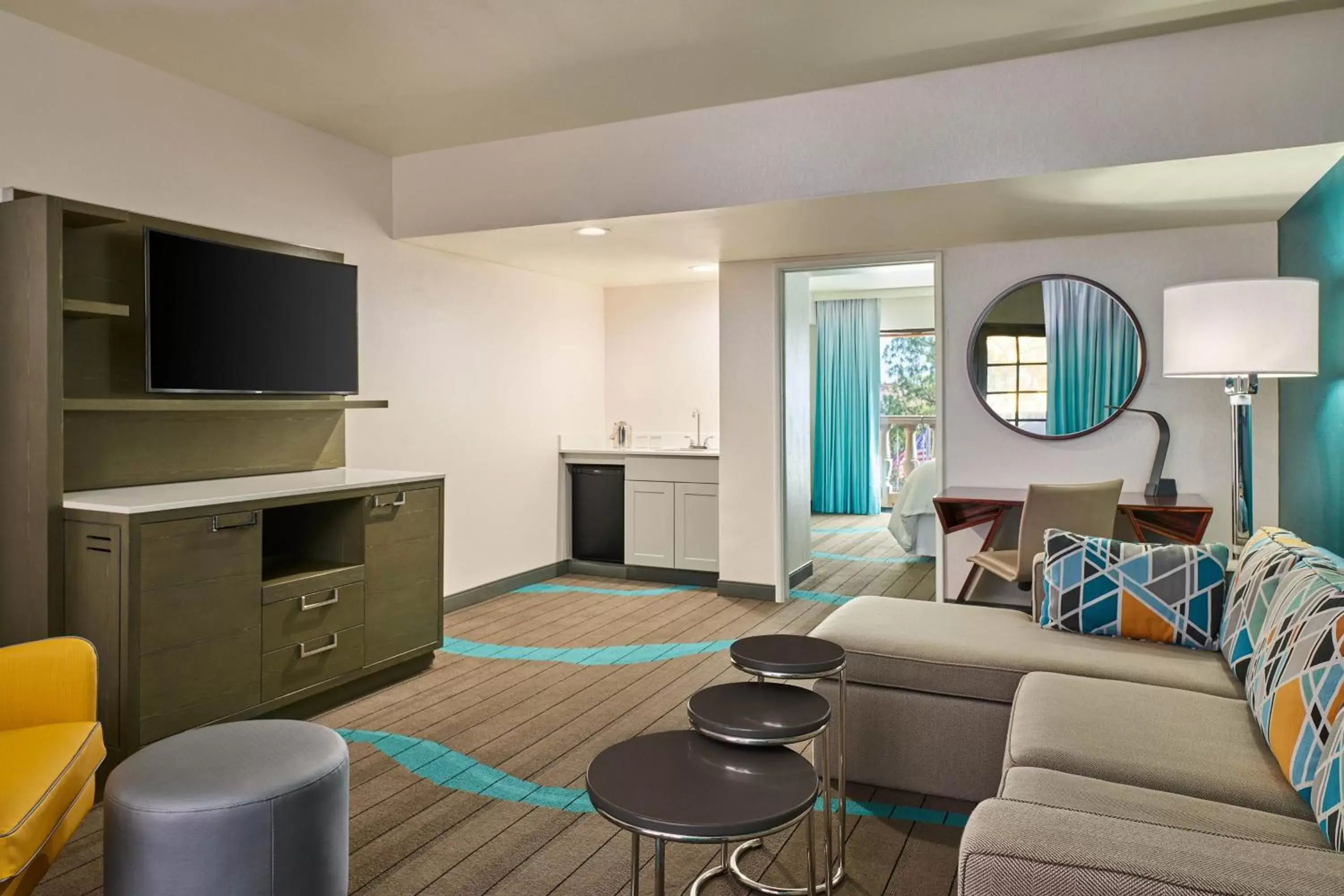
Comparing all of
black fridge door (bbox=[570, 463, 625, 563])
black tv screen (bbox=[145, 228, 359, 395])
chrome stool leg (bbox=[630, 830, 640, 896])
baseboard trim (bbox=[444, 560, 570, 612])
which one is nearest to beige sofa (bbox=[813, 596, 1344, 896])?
chrome stool leg (bbox=[630, 830, 640, 896])

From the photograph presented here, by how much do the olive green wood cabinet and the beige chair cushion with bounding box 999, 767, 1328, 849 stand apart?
8.11ft

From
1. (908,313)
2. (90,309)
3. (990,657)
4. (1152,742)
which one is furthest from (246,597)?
(908,313)

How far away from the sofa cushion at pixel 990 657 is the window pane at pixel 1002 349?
2.13 meters

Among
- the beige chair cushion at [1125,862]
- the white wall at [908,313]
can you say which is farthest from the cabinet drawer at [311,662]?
the white wall at [908,313]

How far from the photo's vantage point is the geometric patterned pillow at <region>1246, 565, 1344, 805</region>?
5.11 ft

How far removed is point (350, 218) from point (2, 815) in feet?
10.9

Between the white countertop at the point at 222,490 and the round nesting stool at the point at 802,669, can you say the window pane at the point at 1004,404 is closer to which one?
the round nesting stool at the point at 802,669

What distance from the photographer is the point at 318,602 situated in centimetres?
332

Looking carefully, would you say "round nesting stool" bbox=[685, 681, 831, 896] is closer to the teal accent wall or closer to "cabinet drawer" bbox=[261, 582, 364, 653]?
"cabinet drawer" bbox=[261, 582, 364, 653]

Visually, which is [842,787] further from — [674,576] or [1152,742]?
[674,576]

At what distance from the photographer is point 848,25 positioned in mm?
3061

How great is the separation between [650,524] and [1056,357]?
106 inches

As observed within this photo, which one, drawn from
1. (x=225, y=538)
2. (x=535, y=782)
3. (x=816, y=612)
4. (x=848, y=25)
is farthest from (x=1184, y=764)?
(x=816, y=612)

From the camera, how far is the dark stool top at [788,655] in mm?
2135
